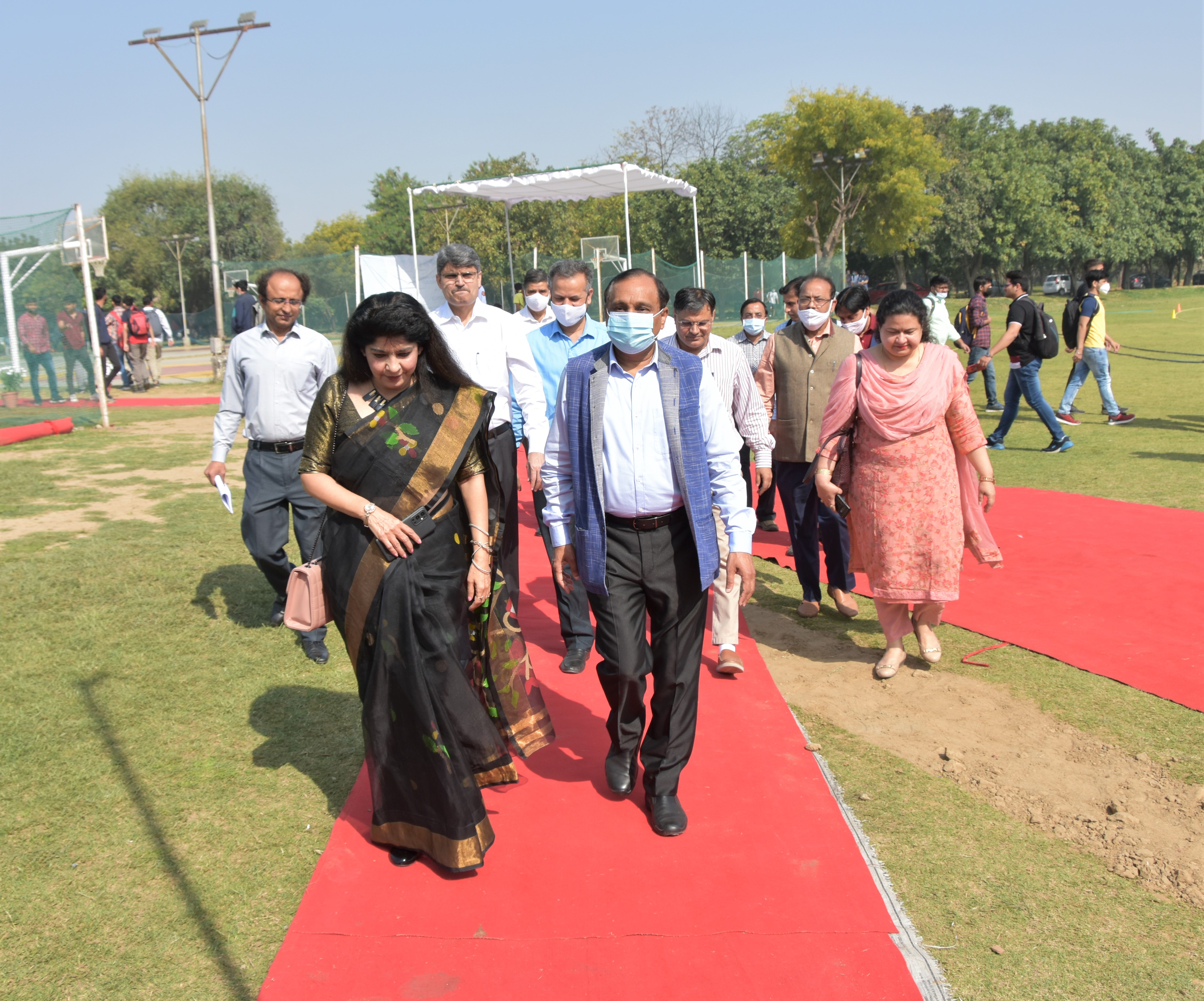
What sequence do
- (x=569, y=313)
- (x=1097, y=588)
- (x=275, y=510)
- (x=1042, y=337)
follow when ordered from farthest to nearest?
(x=1042, y=337)
(x=1097, y=588)
(x=569, y=313)
(x=275, y=510)

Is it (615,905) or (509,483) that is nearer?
(615,905)

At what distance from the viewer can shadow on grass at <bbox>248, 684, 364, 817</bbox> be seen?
384 cm

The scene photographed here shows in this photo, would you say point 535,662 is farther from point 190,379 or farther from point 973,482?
point 190,379

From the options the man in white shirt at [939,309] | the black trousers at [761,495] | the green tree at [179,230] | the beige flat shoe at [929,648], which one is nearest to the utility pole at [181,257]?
the green tree at [179,230]

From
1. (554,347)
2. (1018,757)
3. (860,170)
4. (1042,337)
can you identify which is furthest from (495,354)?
(860,170)

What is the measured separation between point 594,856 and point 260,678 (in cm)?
235

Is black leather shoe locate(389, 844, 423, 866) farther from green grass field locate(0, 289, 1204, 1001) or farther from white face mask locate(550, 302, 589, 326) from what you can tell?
white face mask locate(550, 302, 589, 326)

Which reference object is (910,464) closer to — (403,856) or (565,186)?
(403,856)

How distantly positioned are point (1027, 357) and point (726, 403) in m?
6.70

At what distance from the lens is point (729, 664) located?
4.69 m

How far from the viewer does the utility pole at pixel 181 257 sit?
43656 mm

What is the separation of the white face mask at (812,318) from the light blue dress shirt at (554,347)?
1176mm

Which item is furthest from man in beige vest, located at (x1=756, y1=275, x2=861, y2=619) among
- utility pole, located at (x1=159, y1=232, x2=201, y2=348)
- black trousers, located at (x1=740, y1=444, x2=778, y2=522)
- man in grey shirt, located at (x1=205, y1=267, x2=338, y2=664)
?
utility pole, located at (x1=159, y1=232, x2=201, y2=348)

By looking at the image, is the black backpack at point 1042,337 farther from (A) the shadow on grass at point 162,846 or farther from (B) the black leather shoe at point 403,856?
(A) the shadow on grass at point 162,846
